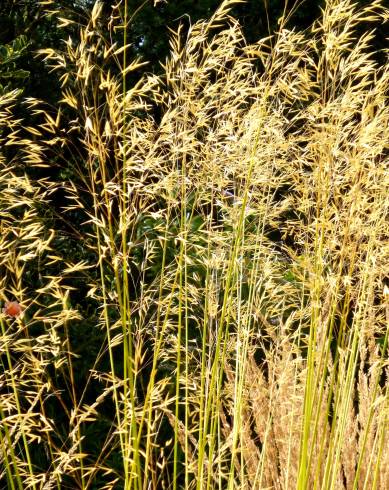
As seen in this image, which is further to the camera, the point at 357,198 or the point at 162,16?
the point at 162,16

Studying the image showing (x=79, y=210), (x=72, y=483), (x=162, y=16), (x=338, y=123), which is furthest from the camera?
(x=162, y=16)

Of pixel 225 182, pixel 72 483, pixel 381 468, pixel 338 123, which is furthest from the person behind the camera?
pixel 72 483

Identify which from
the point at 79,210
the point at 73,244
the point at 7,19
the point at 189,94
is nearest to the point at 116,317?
the point at 73,244

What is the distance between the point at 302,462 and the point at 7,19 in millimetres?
3377

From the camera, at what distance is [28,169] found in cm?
402

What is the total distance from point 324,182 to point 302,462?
0.56 m

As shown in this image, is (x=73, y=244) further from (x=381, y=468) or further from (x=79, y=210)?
(x=381, y=468)

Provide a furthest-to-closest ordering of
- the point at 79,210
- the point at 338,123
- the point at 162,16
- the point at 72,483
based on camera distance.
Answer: the point at 162,16, the point at 79,210, the point at 72,483, the point at 338,123

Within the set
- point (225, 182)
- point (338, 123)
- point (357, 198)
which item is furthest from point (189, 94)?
point (357, 198)

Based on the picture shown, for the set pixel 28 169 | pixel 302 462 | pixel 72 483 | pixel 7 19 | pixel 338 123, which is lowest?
pixel 72 483

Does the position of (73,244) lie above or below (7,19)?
below

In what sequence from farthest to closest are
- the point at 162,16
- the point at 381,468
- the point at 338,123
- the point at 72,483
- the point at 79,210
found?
the point at 162,16 → the point at 79,210 → the point at 72,483 → the point at 381,468 → the point at 338,123

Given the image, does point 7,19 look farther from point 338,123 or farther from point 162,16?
point 338,123

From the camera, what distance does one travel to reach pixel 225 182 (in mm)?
1799
